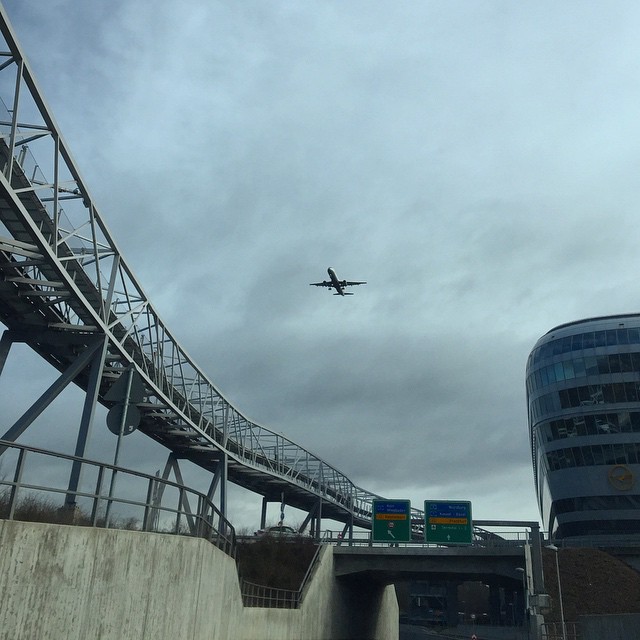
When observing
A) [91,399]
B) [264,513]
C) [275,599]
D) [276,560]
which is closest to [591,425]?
[264,513]

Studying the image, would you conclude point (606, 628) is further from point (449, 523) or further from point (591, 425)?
point (591, 425)

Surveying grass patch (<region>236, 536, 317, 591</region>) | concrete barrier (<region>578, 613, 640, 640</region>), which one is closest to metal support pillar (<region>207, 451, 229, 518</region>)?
grass patch (<region>236, 536, 317, 591</region>)

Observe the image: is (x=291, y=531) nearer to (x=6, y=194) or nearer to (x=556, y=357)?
(x=6, y=194)

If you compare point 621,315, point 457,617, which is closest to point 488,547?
point 621,315

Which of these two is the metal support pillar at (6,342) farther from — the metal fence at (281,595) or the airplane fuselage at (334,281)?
the airplane fuselage at (334,281)

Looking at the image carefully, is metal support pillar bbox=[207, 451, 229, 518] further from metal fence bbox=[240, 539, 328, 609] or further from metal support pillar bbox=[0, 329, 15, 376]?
metal support pillar bbox=[0, 329, 15, 376]

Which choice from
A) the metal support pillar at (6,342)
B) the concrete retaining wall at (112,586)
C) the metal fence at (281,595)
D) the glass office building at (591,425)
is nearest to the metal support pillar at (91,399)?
the metal support pillar at (6,342)
